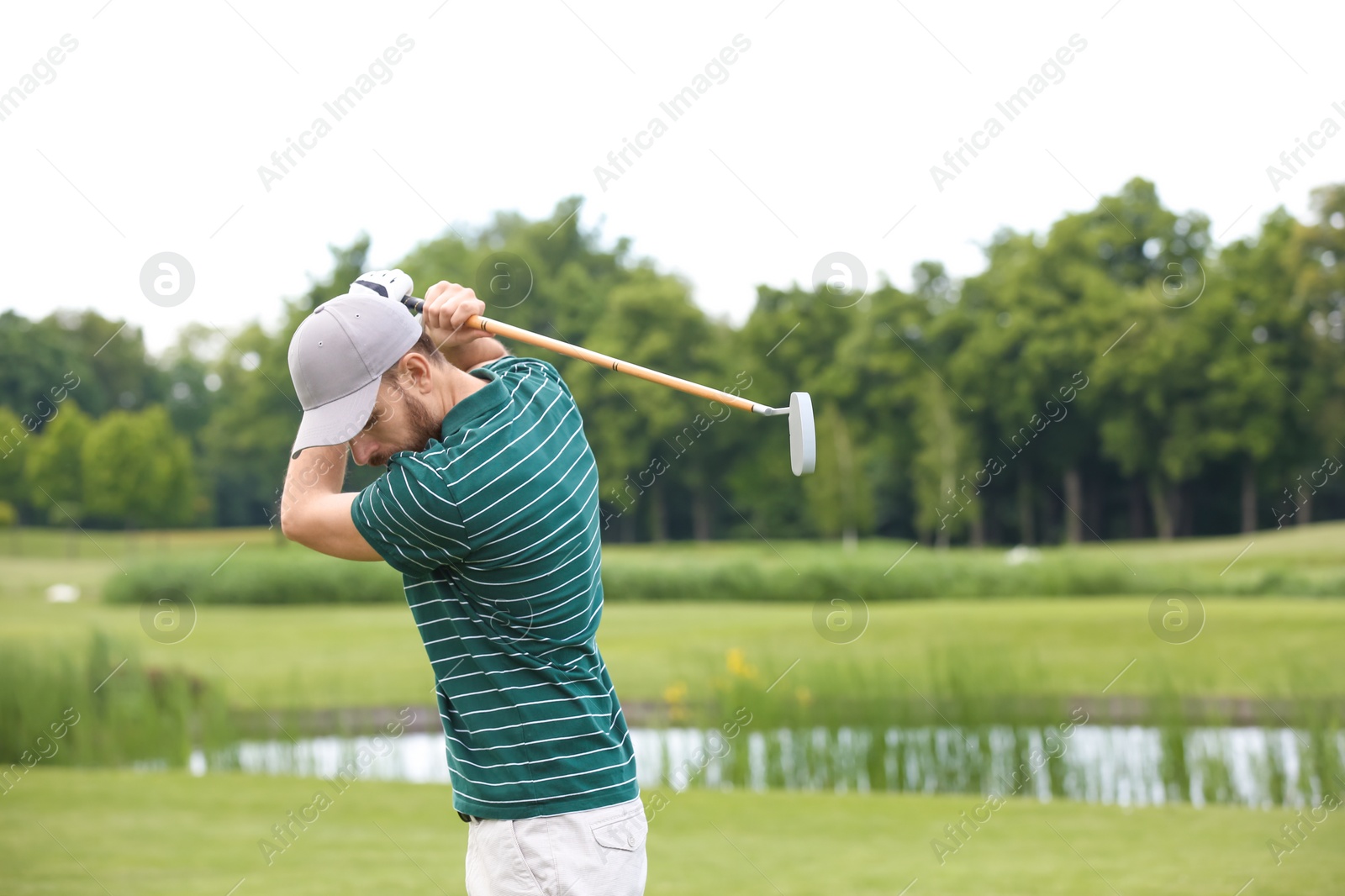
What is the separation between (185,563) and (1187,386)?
20.1 metres

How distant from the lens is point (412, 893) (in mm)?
4949

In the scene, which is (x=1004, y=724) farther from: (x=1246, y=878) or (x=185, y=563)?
(x=185, y=563)

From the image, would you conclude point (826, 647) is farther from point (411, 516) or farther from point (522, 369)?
point (411, 516)

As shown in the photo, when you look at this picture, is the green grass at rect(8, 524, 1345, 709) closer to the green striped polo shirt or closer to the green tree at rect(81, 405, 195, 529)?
the green tree at rect(81, 405, 195, 529)

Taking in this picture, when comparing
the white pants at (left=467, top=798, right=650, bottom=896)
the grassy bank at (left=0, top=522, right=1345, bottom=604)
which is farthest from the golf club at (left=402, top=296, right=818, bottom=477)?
the grassy bank at (left=0, top=522, right=1345, bottom=604)

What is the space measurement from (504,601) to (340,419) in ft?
1.06

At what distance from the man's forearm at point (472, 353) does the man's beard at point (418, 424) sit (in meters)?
0.23

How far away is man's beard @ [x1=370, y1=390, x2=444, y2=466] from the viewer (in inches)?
72.2

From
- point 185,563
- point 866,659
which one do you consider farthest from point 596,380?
point 866,659

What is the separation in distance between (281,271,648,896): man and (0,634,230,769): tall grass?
7073 mm

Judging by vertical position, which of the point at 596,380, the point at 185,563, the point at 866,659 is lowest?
the point at 866,659

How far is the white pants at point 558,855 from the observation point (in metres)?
1.75

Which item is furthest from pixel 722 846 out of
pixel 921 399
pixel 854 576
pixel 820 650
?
pixel 921 399

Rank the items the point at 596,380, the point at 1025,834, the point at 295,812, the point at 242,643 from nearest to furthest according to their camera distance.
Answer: the point at 1025,834, the point at 295,812, the point at 242,643, the point at 596,380
